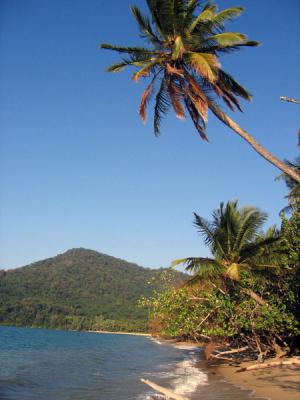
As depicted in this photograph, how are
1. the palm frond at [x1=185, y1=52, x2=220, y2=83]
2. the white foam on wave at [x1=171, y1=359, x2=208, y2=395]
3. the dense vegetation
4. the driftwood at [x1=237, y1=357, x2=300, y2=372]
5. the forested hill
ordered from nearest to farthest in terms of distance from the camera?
1. the palm frond at [x1=185, y1=52, x2=220, y2=83]
2. the white foam on wave at [x1=171, y1=359, x2=208, y2=395]
3. the driftwood at [x1=237, y1=357, x2=300, y2=372]
4. the dense vegetation
5. the forested hill

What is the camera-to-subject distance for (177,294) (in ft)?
Answer: 67.4

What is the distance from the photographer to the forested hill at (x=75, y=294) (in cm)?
10750

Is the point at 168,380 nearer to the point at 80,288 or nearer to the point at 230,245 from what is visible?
the point at 230,245

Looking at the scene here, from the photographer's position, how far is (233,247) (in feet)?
70.2

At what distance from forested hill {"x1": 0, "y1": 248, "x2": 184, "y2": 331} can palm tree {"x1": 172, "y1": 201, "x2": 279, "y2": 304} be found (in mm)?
68183

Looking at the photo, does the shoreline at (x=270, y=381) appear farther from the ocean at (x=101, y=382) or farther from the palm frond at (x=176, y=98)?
the palm frond at (x=176, y=98)

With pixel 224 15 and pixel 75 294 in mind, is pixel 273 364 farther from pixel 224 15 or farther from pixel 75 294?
pixel 75 294

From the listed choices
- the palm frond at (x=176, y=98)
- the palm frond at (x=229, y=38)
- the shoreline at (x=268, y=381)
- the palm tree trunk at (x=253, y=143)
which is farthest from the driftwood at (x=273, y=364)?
the palm frond at (x=229, y=38)

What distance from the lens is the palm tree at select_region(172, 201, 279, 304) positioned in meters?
20.4

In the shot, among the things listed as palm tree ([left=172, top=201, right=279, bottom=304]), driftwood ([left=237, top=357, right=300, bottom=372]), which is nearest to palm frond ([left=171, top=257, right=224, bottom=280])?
palm tree ([left=172, top=201, right=279, bottom=304])

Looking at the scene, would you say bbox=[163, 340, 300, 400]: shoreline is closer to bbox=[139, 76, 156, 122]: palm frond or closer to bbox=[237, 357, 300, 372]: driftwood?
bbox=[237, 357, 300, 372]: driftwood

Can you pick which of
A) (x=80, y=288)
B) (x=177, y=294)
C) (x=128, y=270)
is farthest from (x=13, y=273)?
(x=177, y=294)

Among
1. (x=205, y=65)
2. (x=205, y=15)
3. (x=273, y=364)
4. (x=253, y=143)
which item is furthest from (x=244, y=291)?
(x=205, y=15)

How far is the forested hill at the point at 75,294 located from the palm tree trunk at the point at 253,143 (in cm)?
7802
